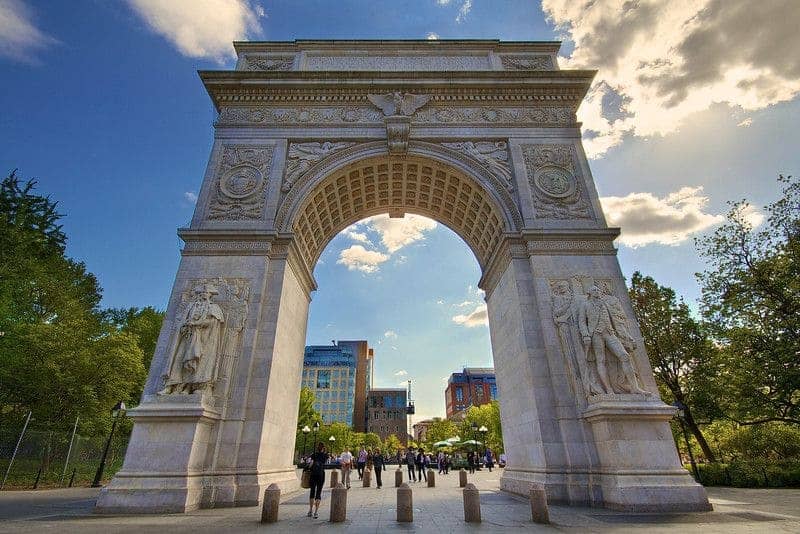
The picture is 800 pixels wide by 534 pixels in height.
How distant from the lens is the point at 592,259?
13727mm

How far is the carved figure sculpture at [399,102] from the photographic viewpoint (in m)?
16.9

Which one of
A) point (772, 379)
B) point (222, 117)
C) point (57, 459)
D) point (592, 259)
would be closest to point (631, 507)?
point (592, 259)

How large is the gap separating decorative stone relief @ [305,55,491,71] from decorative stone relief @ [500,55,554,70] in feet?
3.24

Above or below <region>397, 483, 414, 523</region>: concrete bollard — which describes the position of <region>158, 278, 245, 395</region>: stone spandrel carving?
above

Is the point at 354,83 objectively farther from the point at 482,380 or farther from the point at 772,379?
the point at 482,380

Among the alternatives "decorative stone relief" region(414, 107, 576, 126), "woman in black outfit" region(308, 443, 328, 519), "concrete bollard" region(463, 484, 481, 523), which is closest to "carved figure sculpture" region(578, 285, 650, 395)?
Answer: "concrete bollard" region(463, 484, 481, 523)

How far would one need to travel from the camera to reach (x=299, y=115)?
17.0 meters

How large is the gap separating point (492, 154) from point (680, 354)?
18677mm

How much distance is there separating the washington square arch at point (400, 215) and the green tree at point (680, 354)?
41.2 feet

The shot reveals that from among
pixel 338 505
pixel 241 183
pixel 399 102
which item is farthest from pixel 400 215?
pixel 338 505

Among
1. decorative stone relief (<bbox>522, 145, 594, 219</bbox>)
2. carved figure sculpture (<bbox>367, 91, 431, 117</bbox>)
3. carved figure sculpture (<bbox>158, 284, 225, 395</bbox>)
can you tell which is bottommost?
carved figure sculpture (<bbox>158, 284, 225, 395</bbox>)

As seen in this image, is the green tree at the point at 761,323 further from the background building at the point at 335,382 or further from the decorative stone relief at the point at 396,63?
the background building at the point at 335,382

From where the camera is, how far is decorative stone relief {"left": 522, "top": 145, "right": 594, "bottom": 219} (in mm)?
14727

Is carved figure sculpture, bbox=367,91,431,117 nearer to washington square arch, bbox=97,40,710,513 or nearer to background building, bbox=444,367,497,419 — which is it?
washington square arch, bbox=97,40,710,513
